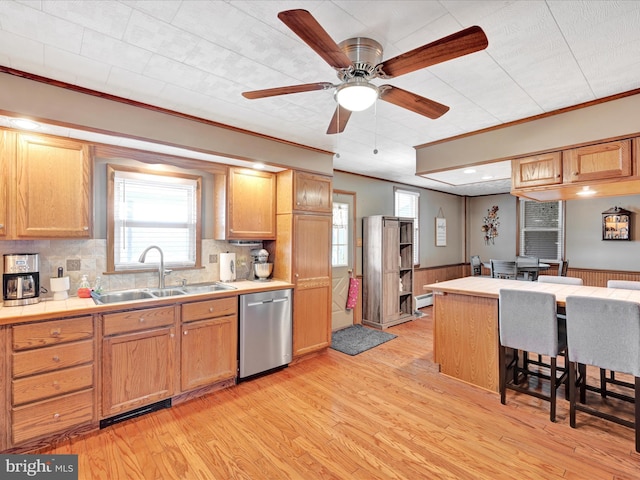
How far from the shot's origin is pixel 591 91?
242 cm

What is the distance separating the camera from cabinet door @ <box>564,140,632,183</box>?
8.42 ft

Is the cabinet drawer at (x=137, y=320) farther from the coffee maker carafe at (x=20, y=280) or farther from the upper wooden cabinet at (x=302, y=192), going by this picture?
the upper wooden cabinet at (x=302, y=192)

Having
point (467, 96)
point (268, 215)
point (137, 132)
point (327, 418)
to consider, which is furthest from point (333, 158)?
point (327, 418)

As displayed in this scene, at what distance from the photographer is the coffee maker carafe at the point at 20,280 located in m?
2.33

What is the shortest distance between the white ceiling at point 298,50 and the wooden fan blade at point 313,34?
247 millimetres

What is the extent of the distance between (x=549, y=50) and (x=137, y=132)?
2958 mm

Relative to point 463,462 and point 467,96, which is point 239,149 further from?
point 463,462

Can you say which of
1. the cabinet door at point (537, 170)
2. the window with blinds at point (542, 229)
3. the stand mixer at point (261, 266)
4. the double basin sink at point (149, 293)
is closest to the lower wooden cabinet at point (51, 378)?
the double basin sink at point (149, 293)

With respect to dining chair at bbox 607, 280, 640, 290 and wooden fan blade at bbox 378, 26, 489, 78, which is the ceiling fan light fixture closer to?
wooden fan blade at bbox 378, 26, 489, 78

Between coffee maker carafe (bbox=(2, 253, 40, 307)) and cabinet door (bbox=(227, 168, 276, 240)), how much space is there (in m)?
1.61

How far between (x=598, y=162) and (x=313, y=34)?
2.76 metres

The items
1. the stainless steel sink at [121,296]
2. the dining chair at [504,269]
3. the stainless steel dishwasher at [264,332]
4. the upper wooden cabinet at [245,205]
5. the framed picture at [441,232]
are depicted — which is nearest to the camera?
the stainless steel sink at [121,296]

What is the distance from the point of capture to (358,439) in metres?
2.27

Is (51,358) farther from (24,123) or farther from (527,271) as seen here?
(527,271)
